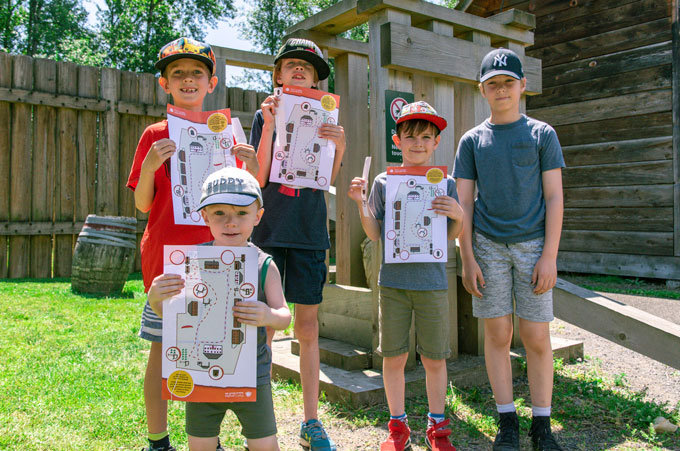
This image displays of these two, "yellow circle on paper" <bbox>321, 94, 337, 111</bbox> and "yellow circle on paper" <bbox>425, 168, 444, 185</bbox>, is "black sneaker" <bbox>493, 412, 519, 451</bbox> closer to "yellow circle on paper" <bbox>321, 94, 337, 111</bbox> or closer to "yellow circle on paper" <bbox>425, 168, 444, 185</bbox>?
"yellow circle on paper" <bbox>425, 168, 444, 185</bbox>

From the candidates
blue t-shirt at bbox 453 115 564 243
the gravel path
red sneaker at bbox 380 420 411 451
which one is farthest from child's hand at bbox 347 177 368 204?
the gravel path

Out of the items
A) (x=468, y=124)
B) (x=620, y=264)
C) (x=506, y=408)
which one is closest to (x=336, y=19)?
(x=468, y=124)

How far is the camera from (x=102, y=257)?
19.7ft

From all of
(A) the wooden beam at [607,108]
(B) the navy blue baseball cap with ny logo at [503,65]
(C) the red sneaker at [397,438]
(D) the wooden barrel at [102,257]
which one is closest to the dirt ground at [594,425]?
(C) the red sneaker at [397,438]

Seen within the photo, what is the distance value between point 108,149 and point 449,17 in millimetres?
5728

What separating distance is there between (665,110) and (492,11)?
4.06 metres

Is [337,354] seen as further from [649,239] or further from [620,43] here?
[620,43]

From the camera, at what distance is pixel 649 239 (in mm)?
7711

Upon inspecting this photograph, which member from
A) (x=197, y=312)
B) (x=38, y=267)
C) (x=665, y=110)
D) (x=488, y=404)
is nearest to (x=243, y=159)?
(x=197, y=312)

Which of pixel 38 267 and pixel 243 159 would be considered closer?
pixel 243 159

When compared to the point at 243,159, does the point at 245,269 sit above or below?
below

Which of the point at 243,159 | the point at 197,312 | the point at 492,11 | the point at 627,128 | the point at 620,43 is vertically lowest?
the point at 197,312

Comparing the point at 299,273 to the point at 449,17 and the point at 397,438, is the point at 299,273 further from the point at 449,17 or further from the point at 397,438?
the point at 449,17

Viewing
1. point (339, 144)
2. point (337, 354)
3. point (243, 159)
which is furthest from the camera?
point (337, 354)
